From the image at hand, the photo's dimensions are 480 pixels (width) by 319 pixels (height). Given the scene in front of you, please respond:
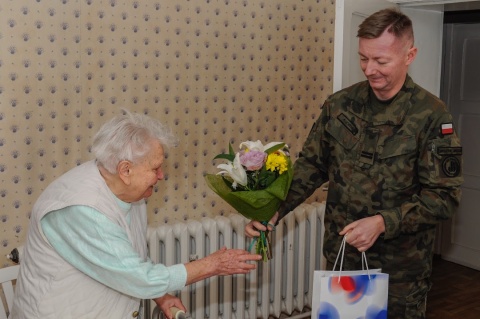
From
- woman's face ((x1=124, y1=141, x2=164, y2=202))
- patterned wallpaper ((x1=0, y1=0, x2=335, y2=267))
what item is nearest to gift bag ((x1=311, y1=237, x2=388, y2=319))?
woman's face ((x1=124, y1=141, x2=164, y2=202))

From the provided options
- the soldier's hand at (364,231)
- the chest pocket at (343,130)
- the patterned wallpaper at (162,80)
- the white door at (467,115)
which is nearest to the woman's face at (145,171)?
the soldier's hand at (364,231)

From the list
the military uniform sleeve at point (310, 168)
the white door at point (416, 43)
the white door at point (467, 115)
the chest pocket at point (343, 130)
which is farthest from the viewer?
the white door at point (467, 115)

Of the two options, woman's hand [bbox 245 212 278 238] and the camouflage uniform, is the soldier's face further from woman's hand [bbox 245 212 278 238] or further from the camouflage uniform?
woman's hand [bbox 245 212 278 238]

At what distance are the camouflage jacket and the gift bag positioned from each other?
187mm

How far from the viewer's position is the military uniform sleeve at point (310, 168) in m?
2.54

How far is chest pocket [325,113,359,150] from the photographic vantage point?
95.2 inches

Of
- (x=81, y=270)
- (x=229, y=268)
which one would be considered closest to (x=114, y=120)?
(x=81, y=270)

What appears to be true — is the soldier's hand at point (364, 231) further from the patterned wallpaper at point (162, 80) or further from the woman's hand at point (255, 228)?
the patterned wallpaper at point (162, 80)

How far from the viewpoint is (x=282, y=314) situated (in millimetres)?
3996

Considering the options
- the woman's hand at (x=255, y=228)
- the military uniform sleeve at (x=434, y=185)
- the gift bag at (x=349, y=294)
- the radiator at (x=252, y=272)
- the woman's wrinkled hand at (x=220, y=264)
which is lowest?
the radiator at (x=252, y=272)

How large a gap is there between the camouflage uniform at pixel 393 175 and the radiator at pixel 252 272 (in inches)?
38.3

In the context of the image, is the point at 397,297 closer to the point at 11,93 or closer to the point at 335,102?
the point at 335,102

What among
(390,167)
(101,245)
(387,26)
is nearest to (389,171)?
(390,167)

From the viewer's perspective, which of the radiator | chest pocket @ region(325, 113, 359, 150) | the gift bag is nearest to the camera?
the gift bag
